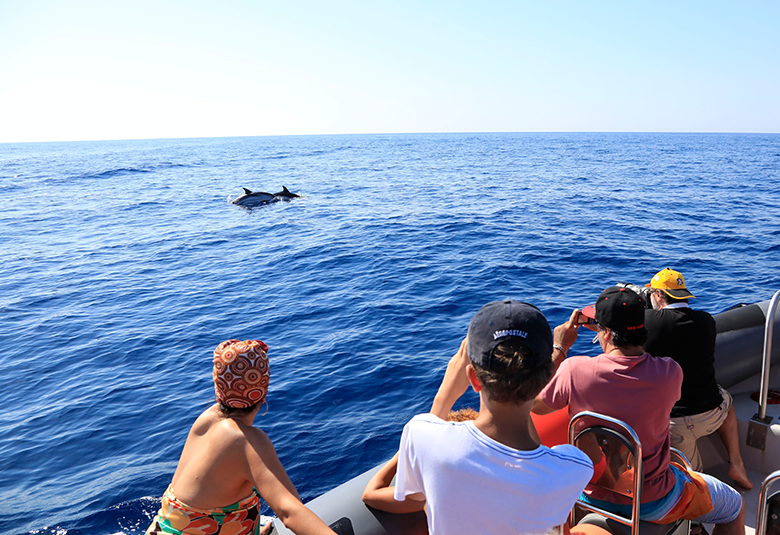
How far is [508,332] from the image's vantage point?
1.58m

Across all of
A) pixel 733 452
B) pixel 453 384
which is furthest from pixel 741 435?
pixel 453 384

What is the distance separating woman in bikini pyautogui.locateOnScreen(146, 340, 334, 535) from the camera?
217cm

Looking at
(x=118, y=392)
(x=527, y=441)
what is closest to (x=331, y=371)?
(x=118, y=392)

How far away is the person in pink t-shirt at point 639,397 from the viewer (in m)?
2.49

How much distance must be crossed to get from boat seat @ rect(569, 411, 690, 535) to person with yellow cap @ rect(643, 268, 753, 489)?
1.15m

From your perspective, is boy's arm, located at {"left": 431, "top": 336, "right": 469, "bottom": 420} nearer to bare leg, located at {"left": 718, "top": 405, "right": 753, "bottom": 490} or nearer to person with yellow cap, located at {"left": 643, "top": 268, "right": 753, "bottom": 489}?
person with yellow cap, located at {"left": 643, "top": 268, "right": 753, "bottom": 489}

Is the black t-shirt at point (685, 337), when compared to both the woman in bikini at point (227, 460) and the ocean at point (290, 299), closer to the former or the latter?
the woman in bikini at point (227, 460)

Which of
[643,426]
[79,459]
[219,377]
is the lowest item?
[79,459]

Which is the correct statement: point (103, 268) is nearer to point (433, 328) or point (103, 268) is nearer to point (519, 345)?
point (433, 328)

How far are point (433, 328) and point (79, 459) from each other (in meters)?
6.18

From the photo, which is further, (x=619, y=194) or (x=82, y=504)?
(x=619, y=194)

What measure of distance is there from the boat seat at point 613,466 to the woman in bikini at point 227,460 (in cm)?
141

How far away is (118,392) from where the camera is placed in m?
8.46

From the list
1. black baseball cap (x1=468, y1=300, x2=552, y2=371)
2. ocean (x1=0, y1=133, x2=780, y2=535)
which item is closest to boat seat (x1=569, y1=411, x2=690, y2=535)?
black baseball cap (x1=468, y1=300, x2=552, y2=371)
